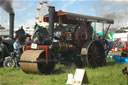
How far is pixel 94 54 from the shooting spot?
7.77 metres

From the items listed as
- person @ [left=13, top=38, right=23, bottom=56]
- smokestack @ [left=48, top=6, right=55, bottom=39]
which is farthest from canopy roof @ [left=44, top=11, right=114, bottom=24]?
person @ [left=13, top=38, right=23, bottom=56]

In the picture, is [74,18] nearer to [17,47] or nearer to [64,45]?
[64,45]

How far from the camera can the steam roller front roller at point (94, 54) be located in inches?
291

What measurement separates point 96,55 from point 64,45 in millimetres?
1538

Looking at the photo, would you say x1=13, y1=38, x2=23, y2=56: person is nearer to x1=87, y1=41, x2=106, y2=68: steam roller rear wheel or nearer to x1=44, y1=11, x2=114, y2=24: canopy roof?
x1=44, y1=11, x2=114, y2=24: canopy roof

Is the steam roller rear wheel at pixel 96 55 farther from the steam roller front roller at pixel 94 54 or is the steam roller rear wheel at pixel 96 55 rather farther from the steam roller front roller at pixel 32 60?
the steam roller front roller at pixel 32 60

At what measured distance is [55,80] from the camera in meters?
5.17

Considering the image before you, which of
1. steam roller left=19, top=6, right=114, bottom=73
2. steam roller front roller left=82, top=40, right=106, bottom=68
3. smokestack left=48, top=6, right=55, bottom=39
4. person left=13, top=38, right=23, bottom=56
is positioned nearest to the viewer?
steam roller left=19, top=6, right=114, bottom=73

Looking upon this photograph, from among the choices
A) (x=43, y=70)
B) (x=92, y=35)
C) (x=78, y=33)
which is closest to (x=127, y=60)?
(x=92, y=35)

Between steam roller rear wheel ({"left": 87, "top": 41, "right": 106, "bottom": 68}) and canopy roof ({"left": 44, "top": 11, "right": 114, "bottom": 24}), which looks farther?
steam roller rear wheel ({"left": 87, "top": 41, "right": 106, "bottom": 68})

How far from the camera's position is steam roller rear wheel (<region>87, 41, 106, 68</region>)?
766cm

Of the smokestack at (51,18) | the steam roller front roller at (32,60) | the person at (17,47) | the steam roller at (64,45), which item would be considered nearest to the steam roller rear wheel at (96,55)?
the steam roller at (64,45)

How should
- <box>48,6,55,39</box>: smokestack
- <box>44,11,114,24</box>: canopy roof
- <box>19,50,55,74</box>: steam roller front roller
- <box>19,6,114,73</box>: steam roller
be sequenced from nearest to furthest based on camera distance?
<box>19,50,55,74</box>: steam roller front roller
<box>19,6,114,73</box>: steam roller
<box>48,6,55,39</box>: smokestack
<box>44,11,114,24</box>: canopy roof

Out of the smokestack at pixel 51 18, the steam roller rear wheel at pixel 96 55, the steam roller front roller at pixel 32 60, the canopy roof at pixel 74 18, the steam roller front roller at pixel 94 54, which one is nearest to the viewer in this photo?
the steam roller front roller at pixel 32 60
